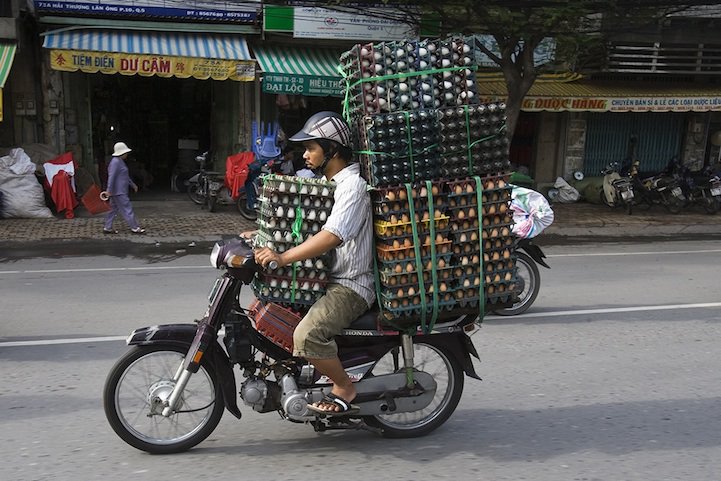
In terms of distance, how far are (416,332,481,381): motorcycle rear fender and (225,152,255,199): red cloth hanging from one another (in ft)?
32.4

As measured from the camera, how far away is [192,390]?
3561mm

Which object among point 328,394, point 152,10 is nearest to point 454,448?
point 328,394

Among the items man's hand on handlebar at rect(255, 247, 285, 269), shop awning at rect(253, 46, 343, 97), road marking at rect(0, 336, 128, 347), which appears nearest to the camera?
man's hand on handlebar at rect(255, 247, 285, 269)

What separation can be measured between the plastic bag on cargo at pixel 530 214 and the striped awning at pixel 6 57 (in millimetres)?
9665

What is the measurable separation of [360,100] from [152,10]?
1142 centimetres

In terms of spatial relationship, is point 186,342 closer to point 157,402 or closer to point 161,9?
point 157,402

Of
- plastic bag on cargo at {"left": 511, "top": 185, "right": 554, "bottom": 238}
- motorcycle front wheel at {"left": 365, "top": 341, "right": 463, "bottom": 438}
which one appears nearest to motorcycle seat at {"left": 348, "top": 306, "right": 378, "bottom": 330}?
motorcycle front wheel at {"left": 365, "top": 341, "right": 463, "bottom": 438}

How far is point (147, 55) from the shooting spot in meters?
12.8

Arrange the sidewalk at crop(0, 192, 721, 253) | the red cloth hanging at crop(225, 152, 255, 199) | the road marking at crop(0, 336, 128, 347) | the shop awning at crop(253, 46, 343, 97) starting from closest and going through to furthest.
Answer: the road marking at crop(0, 336, 128, 347)
the sidewalk at crop(0, 192, 721, 253)
the red cloth hanging at crop(225, 152, 255, 199)
the shop awning at crop(253, 46, 343, 97)

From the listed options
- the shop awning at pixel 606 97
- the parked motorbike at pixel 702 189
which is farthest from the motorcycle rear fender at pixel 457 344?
the parked motorbike at pixel 702 189

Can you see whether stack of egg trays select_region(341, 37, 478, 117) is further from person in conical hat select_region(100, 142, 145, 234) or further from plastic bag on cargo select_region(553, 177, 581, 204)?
plastic bag on cargo select_region(553, 177, 581, 204)

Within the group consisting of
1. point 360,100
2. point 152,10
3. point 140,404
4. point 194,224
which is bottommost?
point 194,224

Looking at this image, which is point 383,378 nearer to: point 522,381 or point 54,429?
point 522,381

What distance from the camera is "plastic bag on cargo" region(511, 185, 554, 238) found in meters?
6.53
